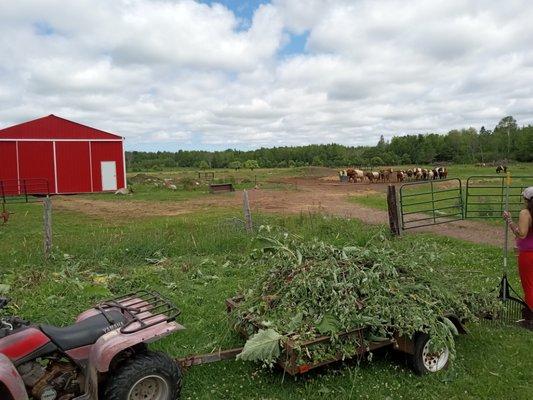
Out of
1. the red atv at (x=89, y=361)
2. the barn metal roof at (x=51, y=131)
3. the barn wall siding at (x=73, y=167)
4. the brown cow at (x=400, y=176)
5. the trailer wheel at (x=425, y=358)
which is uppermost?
the barn metal roof at (x=51, y=131)

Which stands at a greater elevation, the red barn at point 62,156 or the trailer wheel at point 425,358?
the red barn at point 62,156

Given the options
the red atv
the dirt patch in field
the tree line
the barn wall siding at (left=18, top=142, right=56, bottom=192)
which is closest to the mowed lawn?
the red atv

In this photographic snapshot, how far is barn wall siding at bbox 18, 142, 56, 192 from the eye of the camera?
29125mm

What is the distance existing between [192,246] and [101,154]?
2367 centimetres

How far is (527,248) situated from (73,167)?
29.4m

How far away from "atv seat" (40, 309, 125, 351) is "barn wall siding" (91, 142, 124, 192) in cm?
2887

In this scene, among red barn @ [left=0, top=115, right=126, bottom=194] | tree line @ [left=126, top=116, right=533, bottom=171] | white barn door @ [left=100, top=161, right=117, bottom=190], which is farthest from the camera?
tree line @ [left=126, top=116, right=533, bottom=171]

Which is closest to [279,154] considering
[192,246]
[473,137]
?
[473,137]

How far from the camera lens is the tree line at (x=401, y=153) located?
79.8m

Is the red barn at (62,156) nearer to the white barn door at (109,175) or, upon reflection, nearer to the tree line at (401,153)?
the white barn door at (109,175)

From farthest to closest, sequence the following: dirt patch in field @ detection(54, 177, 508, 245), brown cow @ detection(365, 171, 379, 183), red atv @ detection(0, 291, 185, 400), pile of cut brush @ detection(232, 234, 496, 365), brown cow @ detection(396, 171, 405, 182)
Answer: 1. brown cow @ detection(365, 171, 379, 183)
2. brown cow @ detection(396, 171, 405, 182)
3. dirt patch in field @ detection(54, 177, 508, 245)
4. pile of cut brush @ detection(232, 234, 496, 365)
5. red atv @ detection(0, 291, 185, 400)

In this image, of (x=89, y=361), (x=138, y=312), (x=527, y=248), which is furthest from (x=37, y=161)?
(x=527, y=248)

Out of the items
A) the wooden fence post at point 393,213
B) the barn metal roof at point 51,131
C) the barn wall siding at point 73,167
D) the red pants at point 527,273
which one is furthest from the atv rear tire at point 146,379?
the barn metal roof at point 51,131

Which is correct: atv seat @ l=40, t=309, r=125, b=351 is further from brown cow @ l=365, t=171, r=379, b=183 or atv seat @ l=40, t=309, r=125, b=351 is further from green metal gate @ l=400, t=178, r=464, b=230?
brown cow @ l=365, t=171, r=379, b=183
